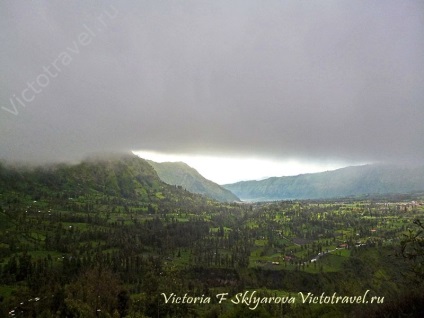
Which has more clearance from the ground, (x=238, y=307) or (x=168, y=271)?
(x=168, y=271)

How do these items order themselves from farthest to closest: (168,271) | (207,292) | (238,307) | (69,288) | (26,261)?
1. (26,261)
2. (207,292)
3. (69,288)
4. (168,271)
5. (238,307)

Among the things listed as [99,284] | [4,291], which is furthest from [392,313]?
[4,291]

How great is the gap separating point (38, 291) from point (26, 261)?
4705 cm

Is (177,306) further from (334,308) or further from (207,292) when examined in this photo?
(207,292)

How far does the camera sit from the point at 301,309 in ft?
351

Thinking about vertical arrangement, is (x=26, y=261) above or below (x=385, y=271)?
above

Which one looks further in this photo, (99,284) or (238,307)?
(99,284)

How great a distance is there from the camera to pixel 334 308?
83.2 metres

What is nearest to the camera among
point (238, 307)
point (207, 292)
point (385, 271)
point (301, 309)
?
point (238, 307)

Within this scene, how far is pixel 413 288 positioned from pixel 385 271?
184m

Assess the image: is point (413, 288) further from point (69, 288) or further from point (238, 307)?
point (69, 288)

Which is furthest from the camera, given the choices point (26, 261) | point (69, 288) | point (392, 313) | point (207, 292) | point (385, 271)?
point (385, 271)

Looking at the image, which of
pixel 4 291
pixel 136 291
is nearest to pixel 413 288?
pixel 136 291

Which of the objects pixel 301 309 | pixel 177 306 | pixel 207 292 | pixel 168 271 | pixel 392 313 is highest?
pixel 392 313
